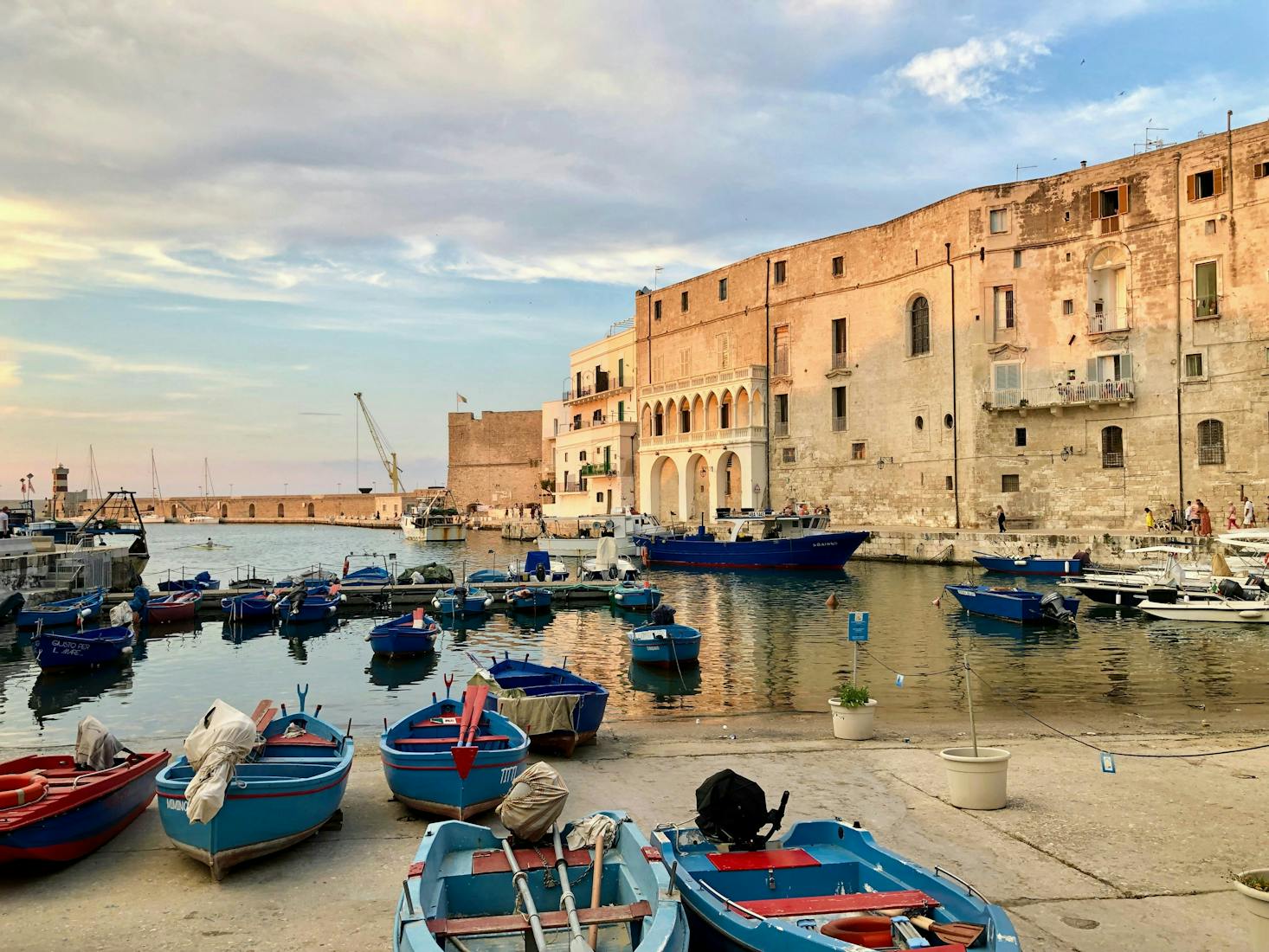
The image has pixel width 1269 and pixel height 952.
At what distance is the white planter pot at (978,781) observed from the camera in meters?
7.18

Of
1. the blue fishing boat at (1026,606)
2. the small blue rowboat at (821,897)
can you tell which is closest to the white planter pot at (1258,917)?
the small blue rowboat at (821,897)

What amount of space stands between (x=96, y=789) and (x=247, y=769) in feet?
3.32

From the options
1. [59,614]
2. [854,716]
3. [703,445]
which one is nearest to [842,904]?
[854,716]

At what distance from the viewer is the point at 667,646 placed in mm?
16734

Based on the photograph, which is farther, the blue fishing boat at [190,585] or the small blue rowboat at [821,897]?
the blue fishing boat at [190,585]

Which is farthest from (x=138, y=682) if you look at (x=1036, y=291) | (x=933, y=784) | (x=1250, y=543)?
(x=1036, y=291)

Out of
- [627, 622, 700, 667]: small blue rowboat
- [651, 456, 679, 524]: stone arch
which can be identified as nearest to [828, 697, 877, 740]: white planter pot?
[627, 622, 700, 667]: small blue rowboat

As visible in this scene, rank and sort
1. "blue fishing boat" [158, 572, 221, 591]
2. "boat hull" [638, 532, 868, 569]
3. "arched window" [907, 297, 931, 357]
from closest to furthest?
"blue fishing boat" [158, 572, 221, 591]
"boat hull" [638, 532, 868, 569]
"arched window" [907, 297, 931, 357]

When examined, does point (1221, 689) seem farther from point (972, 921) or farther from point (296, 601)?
point (296, 601)

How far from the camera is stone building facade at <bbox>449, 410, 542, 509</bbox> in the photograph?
Answer: 84.4m

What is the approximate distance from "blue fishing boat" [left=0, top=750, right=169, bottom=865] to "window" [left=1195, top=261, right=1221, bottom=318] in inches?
1311

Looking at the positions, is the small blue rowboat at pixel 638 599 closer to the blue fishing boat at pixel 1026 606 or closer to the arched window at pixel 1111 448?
the blue fishing boat at pixel 1026 606

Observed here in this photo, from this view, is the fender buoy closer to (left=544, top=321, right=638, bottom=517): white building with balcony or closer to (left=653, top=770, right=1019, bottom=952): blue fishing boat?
(left=653, top=770, right=1019, bottom=952): blue fishing boat

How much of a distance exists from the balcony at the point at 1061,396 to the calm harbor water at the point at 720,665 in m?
8.71
